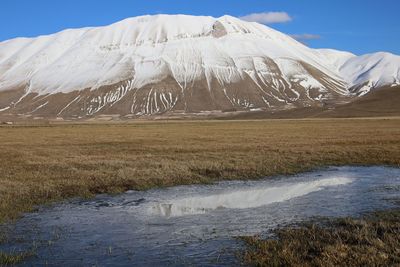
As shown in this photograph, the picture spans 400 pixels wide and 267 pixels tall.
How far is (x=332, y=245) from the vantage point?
576 inches

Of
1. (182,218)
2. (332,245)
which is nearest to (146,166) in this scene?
(182,218)

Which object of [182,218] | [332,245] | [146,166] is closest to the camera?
[332,245]

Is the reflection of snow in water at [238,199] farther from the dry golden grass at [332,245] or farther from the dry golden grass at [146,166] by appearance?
the dry golden grass at [332,245]

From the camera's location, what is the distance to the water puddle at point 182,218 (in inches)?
586

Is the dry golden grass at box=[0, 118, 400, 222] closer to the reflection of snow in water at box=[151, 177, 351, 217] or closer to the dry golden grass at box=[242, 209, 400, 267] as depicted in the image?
the reflection of snow in water at box=[151, 177, 351, 217]

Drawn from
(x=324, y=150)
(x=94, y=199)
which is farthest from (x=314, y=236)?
(x=324, y=150)

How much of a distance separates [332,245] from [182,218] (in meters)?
7.07

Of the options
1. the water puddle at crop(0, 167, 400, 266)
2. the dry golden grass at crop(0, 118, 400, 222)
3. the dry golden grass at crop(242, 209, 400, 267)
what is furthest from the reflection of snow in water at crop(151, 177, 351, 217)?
the dry golden grass at crop(242, 209, 400, 267)

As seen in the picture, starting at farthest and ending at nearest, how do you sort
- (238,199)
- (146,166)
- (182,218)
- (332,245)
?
(146,166)
(238,199)
(182,218)
(332,245)

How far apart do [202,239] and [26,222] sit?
7266 millimetres

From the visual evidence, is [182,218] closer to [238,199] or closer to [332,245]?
[238,199]

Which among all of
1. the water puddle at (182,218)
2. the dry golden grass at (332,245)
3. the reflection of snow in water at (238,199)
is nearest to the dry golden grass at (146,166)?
the water puddle at (182,218)

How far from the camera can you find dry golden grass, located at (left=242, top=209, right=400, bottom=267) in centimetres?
1335

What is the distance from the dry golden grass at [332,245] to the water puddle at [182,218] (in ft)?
3.18
